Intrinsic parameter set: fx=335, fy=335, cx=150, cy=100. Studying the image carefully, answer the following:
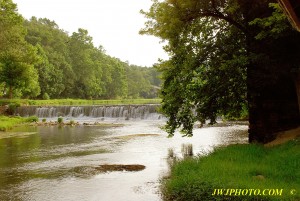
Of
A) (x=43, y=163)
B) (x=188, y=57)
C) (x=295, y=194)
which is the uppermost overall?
(x=188, y=57)

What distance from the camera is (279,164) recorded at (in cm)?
962

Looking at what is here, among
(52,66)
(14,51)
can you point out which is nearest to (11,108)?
(14,51)

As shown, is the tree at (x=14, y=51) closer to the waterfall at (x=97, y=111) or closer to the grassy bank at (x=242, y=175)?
the waterfall at (x=97, y=111)

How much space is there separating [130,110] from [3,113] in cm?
1712

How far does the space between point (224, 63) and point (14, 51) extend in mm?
31530

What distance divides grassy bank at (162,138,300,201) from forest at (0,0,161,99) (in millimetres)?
33166

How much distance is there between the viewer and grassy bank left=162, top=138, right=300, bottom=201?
311 inches

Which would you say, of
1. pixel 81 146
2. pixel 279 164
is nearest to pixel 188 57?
pixel 279 164

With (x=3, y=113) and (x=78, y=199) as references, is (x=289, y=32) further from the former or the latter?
(x=3, y=113)

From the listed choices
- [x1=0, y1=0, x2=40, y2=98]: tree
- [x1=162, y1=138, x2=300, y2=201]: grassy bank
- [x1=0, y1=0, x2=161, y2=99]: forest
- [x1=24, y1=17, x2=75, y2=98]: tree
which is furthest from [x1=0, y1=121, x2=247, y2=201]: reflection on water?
[x1=24, y1=17, x2=75, y2=98]: tree

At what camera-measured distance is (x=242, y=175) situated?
9.00m

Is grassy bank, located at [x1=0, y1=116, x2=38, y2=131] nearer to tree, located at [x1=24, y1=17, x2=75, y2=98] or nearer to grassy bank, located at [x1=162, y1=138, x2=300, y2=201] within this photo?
grassy bank, located at [x1=162, y1=138, x2=300, y2=201]

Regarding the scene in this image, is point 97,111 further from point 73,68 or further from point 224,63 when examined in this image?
point 73,68

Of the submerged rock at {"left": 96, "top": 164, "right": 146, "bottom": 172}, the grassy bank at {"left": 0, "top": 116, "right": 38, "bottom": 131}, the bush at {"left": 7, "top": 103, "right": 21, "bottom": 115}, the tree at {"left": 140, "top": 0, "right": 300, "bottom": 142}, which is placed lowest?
the grassy bank at {"left": 0, "top": 116, "right": 38, "bottom": 131}
